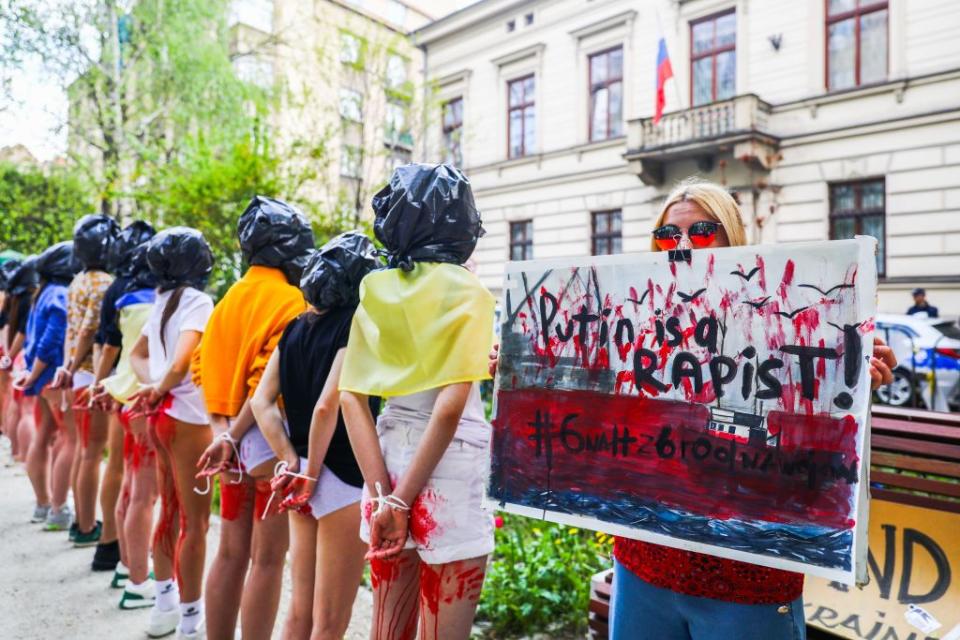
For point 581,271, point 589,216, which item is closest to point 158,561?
point 581,271

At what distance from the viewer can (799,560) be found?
4.81 ft

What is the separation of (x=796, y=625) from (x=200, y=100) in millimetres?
17125

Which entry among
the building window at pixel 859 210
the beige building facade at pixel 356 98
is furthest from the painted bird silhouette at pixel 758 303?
the building window at pixel 859 210

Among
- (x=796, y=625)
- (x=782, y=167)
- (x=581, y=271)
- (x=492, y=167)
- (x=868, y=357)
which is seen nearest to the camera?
(x=868, y=357)

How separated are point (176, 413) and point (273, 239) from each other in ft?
3.52

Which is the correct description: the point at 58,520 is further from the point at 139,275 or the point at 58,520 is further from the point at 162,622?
the point at 139,275

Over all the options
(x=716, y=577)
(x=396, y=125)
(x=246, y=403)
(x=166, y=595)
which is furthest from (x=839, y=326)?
(x=396, y=125)

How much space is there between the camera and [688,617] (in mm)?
1623

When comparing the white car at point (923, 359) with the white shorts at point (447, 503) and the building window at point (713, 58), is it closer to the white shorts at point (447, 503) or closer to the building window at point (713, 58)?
the building window at point (713, 58)

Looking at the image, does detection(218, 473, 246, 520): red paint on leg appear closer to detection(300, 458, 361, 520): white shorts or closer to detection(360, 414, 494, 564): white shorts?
detection(300, 458, 361, 520): white shorts

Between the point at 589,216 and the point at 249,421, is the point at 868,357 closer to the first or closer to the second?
the point at 249,421

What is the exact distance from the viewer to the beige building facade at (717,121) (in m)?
13.8

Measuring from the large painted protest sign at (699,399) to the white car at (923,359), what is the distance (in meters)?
9.32

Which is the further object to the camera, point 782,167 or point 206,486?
point 782,167
